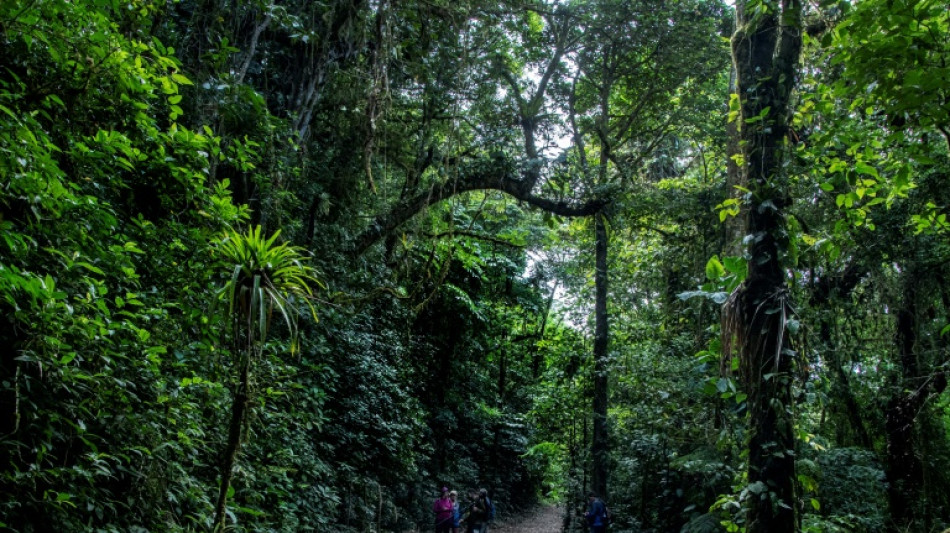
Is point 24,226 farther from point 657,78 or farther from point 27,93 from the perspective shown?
point 657,78

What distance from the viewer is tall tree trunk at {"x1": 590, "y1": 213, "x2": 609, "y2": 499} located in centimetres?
1107

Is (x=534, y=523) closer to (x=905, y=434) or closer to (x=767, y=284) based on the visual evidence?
(x=905, y=434)

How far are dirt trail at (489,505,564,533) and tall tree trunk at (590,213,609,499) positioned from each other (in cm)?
522

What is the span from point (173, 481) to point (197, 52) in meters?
4.38

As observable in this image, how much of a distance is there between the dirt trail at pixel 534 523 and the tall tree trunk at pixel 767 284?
13595 millimetres

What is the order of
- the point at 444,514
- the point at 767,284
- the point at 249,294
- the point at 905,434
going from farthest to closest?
the point at 444,514 → the point at 905,434 → the point at 249,294 → the point at 767,284

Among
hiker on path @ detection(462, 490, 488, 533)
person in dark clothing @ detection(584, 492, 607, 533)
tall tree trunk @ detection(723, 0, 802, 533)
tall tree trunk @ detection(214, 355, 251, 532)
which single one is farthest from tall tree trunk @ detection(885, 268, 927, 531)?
tall tree trunk @ detection(214, 355, 251, 532)

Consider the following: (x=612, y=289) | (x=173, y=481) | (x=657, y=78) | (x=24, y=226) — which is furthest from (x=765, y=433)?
(x=612, y=289)

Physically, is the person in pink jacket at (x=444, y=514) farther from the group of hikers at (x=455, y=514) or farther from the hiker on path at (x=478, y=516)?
the hiker on path at (x=478, y=516)

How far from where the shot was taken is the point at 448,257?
635cm

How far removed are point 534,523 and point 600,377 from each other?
9.31 metres

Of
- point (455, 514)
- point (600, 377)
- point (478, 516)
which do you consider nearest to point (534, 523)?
point (478, 516)

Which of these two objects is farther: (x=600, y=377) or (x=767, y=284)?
(x=600, y=377)

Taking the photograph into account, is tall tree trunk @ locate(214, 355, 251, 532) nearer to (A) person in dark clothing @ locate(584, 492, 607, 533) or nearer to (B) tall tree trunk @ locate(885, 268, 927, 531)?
(A) person in dark clothing @ locate(584, 492, 607, 533)
